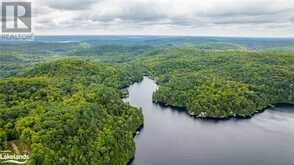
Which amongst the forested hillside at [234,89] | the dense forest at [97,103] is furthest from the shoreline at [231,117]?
the dense forest at [97,103]

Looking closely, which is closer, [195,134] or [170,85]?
[195,134]

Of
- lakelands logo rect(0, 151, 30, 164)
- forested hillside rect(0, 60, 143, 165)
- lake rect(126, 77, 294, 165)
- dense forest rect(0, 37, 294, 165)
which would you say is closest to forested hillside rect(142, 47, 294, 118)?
dense forest rect(0, 37, 294, 165)

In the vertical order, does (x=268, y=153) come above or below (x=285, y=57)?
below

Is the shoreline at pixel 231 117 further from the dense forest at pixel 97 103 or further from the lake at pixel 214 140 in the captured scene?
the lake at pixel 214 140

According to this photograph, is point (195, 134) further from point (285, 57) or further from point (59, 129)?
point (285, 57)

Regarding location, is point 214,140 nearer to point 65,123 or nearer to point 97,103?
point 97,103

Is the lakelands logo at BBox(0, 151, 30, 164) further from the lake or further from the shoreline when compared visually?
the shoreline

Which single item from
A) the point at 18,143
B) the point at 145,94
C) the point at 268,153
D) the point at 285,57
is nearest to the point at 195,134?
the point at 268,153
